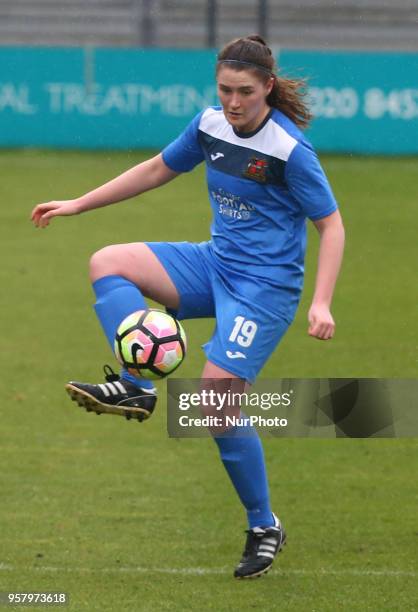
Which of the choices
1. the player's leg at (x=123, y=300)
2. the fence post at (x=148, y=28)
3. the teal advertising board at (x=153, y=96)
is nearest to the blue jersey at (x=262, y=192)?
the player's leg at (x=123, y=300)

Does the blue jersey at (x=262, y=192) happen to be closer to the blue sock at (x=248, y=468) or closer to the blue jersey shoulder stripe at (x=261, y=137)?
the blue jersey shoulder stripe at (x=261, y=137)

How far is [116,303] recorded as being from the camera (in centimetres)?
587

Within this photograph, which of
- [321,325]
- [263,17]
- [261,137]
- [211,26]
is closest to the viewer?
[321,325]

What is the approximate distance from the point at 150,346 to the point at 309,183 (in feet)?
3.25

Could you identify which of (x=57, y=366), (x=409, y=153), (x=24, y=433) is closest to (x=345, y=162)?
(x=409, y=153)

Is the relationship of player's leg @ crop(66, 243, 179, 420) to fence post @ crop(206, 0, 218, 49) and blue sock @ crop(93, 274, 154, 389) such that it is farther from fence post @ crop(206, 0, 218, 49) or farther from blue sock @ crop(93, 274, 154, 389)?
fence post @ crop(206, 0, 218, 49)

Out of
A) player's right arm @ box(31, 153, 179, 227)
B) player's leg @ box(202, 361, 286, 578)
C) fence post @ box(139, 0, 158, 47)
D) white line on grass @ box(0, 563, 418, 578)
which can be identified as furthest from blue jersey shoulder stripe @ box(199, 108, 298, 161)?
fence post @ box(139, 0, 158, 47)

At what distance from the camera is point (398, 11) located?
25297 millimetres

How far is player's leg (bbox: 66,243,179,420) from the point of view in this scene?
5746 mm

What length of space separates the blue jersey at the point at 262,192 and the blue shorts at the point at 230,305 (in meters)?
0.06

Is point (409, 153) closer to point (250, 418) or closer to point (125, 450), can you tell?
point (125, 450)

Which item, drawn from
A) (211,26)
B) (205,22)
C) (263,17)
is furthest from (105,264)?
(205,22)

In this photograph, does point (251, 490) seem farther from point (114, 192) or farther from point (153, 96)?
point (153, 96)

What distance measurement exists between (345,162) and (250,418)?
14411mm
